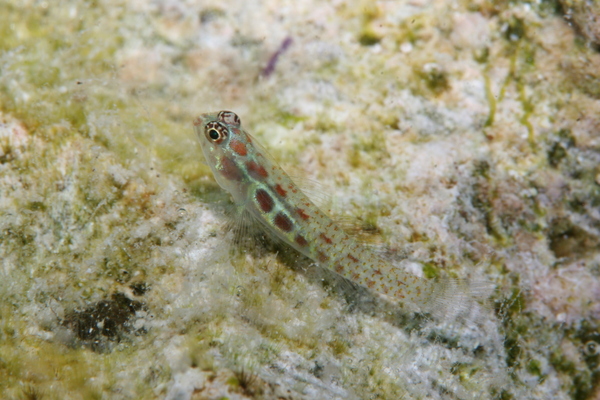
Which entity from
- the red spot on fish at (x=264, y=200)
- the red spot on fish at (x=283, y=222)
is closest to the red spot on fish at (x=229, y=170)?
the red spot on fish at (x=264, y=200)

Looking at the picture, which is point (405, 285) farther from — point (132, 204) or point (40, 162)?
point (40, 162)

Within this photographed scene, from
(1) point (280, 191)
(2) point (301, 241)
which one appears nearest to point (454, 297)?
(2) point (301, 241)

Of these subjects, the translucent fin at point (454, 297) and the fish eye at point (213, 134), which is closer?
the translucent fin at point (454, 297)

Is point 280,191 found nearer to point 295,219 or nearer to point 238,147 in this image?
point 295,219

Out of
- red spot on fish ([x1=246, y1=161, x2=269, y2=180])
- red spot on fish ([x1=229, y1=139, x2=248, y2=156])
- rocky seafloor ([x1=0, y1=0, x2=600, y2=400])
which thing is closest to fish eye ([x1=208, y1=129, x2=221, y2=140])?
red spot on fish ([x1=229, y1=139, x2=248, y2=156])

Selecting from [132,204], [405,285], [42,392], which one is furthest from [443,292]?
[42,392]

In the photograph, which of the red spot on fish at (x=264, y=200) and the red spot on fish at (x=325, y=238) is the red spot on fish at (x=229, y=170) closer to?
the red spot on fish at (x=264, y=200)
